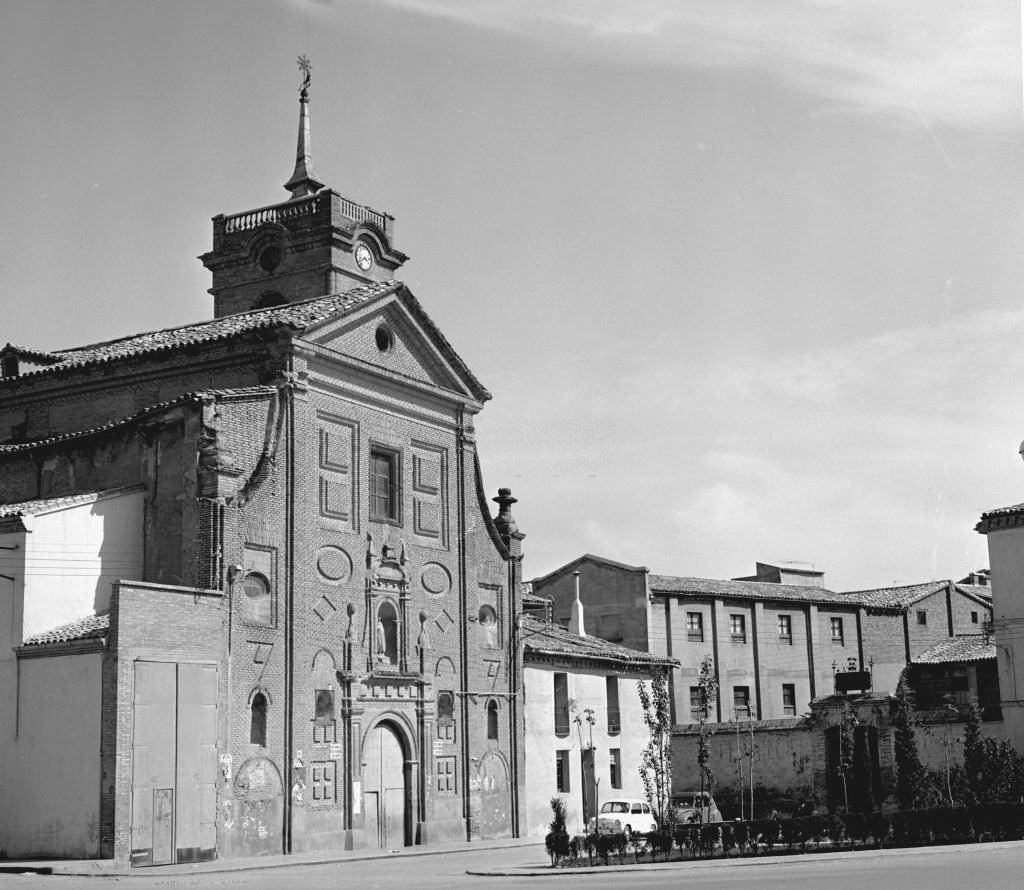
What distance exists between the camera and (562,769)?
47.1m

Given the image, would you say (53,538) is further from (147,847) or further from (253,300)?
(253,300)

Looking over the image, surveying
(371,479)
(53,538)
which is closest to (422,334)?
(371,479)

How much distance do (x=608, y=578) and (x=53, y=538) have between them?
36.5m

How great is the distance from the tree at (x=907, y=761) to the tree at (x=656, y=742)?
7.18 m

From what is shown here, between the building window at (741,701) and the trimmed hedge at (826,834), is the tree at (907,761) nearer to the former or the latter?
the trimmed hedge at (826,834)

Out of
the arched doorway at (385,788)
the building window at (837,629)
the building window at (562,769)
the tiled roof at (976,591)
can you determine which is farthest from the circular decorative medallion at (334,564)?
the tiled roof at (976,591)

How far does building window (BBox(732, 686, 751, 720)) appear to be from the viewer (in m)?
67.4

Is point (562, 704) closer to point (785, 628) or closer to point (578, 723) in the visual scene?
point (578, 723)

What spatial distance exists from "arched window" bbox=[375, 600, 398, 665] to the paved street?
7.70 m

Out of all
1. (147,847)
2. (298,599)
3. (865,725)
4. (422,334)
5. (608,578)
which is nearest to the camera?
(147,847)

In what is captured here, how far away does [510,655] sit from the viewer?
44.5 meters

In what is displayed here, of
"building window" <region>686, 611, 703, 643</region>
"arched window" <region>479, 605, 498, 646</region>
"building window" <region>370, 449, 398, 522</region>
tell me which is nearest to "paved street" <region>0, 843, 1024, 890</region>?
"building window" <region>370, 449, 398, 522</region>

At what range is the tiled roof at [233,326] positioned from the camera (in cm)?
3881

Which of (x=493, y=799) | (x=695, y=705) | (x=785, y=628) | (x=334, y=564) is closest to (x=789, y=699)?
(x=785, y=628)
